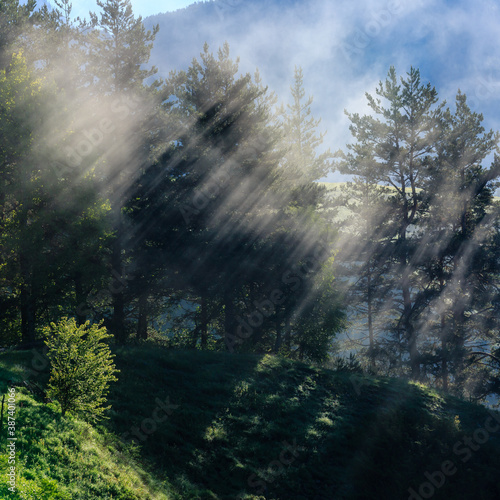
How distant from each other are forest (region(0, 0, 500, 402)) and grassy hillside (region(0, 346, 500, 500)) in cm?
492

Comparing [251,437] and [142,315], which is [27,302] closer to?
[142,315]

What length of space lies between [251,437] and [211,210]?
12714mm

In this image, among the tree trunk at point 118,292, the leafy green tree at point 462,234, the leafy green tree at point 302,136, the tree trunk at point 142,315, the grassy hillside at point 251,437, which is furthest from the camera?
the leafy green tree at point 302,136

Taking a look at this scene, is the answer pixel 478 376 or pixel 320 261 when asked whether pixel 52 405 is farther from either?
pixel 478 376

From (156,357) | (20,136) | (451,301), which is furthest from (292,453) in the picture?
(451,301)

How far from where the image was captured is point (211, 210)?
71.1 ft

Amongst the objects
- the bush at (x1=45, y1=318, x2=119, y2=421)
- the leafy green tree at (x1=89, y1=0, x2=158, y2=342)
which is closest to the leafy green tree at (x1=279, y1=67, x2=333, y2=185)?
the leafy green tree at (x1=89, y1=0, x2=158, y2=342)

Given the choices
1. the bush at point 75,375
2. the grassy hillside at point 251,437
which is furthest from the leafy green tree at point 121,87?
the bush at point 75,375

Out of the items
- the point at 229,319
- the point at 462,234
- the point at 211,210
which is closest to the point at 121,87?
the point at 211,210

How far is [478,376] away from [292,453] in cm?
2334

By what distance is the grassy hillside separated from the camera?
8.54 m

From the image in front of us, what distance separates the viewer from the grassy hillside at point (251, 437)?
8.54 m

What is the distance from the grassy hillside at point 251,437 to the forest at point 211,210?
4.92 metres

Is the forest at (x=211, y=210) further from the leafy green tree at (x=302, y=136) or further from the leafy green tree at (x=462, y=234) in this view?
the leafy green tree at (x=302, y=136)
